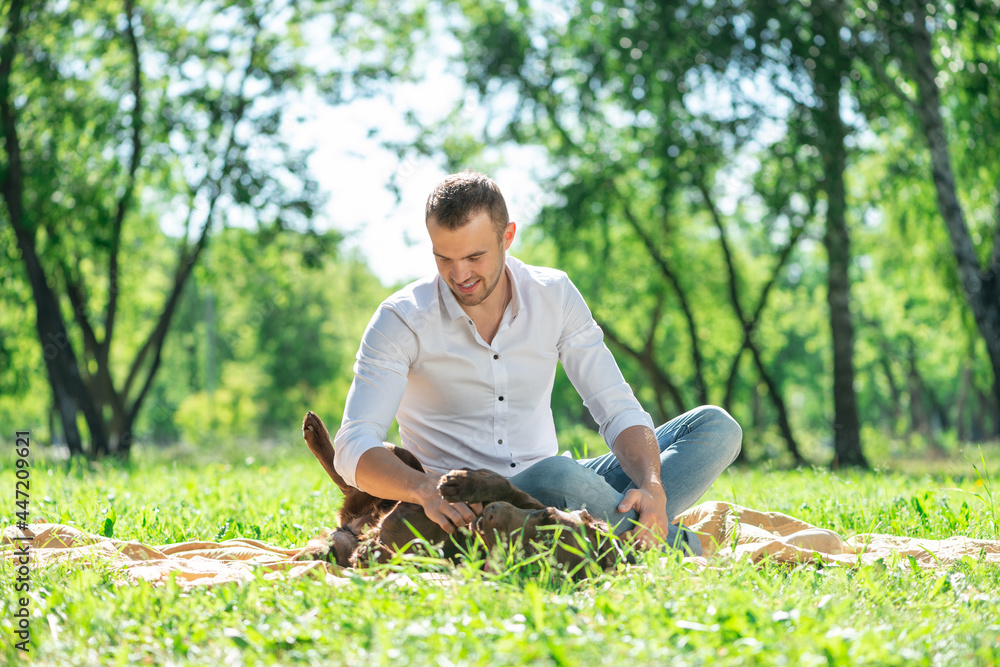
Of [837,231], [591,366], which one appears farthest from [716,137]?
[591,366]

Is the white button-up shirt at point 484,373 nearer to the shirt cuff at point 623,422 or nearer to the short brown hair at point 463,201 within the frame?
the shirt cuff at point 623,422

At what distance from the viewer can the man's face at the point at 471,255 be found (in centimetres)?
338

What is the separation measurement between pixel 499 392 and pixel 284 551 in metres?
1.20

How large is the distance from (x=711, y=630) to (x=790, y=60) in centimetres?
1123

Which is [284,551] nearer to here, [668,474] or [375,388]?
[375,388]

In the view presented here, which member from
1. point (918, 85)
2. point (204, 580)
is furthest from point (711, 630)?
point (918, 85)

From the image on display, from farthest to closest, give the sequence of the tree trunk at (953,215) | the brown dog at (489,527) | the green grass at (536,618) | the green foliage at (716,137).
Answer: the green foliage at (716,137)
the tree trunk at (953,215)
the brown dog at (489,527)
the green grass at (536,618)

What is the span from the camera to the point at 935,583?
285 centimetres

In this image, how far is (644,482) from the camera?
341 cm

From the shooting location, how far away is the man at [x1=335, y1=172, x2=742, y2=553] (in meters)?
3.30

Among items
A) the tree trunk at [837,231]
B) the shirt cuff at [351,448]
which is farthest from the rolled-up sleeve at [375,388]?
the tree trunk at [837,231]

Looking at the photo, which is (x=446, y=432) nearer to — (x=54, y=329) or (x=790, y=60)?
(x=54, y=329)

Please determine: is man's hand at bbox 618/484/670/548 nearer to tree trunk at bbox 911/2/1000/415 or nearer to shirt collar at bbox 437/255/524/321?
shirt collar at bbox 437/255/524/321

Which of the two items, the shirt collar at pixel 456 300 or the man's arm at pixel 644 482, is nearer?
the man's arm at pixel 644 482
